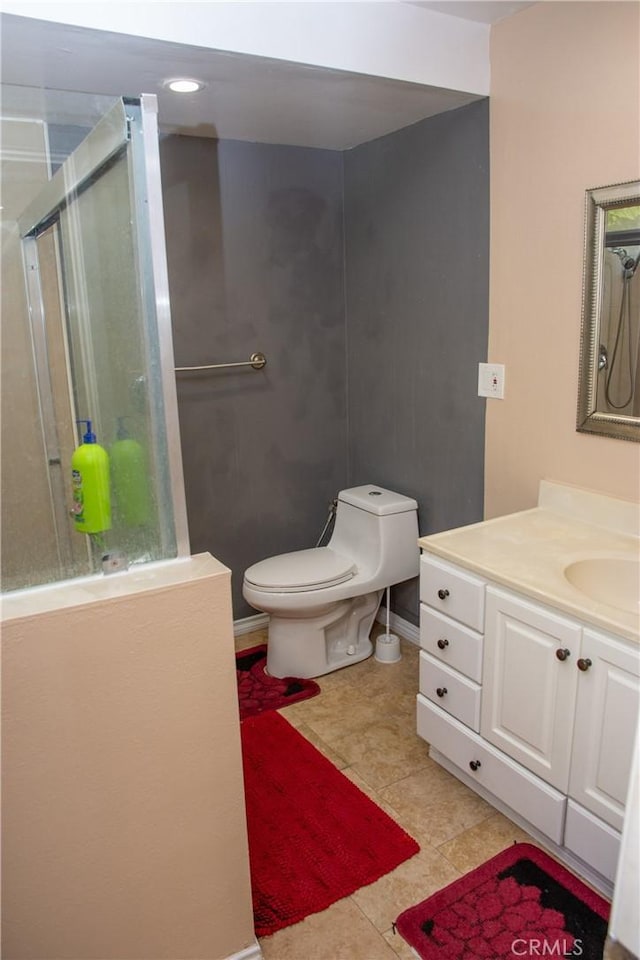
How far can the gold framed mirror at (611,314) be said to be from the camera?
1874 mm

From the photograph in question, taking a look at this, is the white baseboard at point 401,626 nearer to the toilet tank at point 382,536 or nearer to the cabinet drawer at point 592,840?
the toilet tank at point 382,536

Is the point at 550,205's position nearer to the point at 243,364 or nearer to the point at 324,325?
the point at 324,325

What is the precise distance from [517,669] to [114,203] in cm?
147

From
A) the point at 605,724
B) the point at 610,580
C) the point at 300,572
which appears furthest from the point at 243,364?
the point at 605,724

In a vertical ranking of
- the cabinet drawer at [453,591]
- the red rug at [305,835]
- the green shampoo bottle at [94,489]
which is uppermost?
the green shampoo bottle at [94,489]

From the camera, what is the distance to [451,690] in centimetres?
204

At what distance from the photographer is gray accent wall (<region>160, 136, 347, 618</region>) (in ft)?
9.11

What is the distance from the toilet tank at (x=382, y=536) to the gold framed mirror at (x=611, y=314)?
946mm

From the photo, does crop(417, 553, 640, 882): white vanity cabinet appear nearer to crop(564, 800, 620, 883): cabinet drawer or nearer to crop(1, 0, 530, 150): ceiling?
crop(564, 800, 620, 883): cabinet drawer

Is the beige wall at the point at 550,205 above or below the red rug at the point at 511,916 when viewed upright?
above

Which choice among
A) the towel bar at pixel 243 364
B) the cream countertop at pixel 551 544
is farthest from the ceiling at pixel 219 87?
the cream countertop at pixel 551 544

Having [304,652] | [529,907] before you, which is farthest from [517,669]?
[304,652]

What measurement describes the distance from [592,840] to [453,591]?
0.69 metres

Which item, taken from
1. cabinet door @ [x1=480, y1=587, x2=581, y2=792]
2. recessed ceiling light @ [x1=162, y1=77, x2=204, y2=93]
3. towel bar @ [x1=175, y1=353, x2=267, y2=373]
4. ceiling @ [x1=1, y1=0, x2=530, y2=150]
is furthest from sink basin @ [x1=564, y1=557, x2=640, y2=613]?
recessed ceiling light @ [x1=162, y1=77, x2=204, y2=93]
